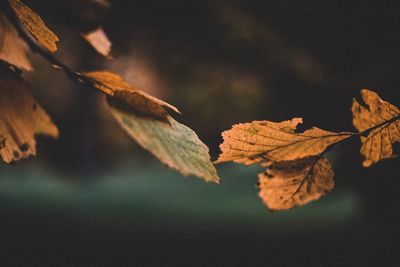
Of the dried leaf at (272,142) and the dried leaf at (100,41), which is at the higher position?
the dried leaf at (100,41)

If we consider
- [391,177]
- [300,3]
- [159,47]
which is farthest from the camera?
[391,177]

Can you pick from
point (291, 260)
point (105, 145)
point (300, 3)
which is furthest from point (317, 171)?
point (105, 145)

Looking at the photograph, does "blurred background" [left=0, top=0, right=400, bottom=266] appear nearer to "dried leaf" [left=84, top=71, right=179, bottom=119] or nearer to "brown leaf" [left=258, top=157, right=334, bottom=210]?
"dried leaf" [left=84, top=71, right=179, bottom=119]

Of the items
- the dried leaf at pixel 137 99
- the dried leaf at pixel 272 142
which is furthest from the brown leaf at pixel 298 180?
the dried leaf at pixel 137 99

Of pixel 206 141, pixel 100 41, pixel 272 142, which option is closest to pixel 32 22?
pixel 100 41

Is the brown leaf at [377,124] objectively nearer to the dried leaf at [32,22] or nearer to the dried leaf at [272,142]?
the dried leaf at [272,142]

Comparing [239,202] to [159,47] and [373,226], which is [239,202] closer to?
[373,226]

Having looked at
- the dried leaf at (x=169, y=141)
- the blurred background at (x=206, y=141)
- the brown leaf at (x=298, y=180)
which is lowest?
the dried leaf at (x=169, y=141)
